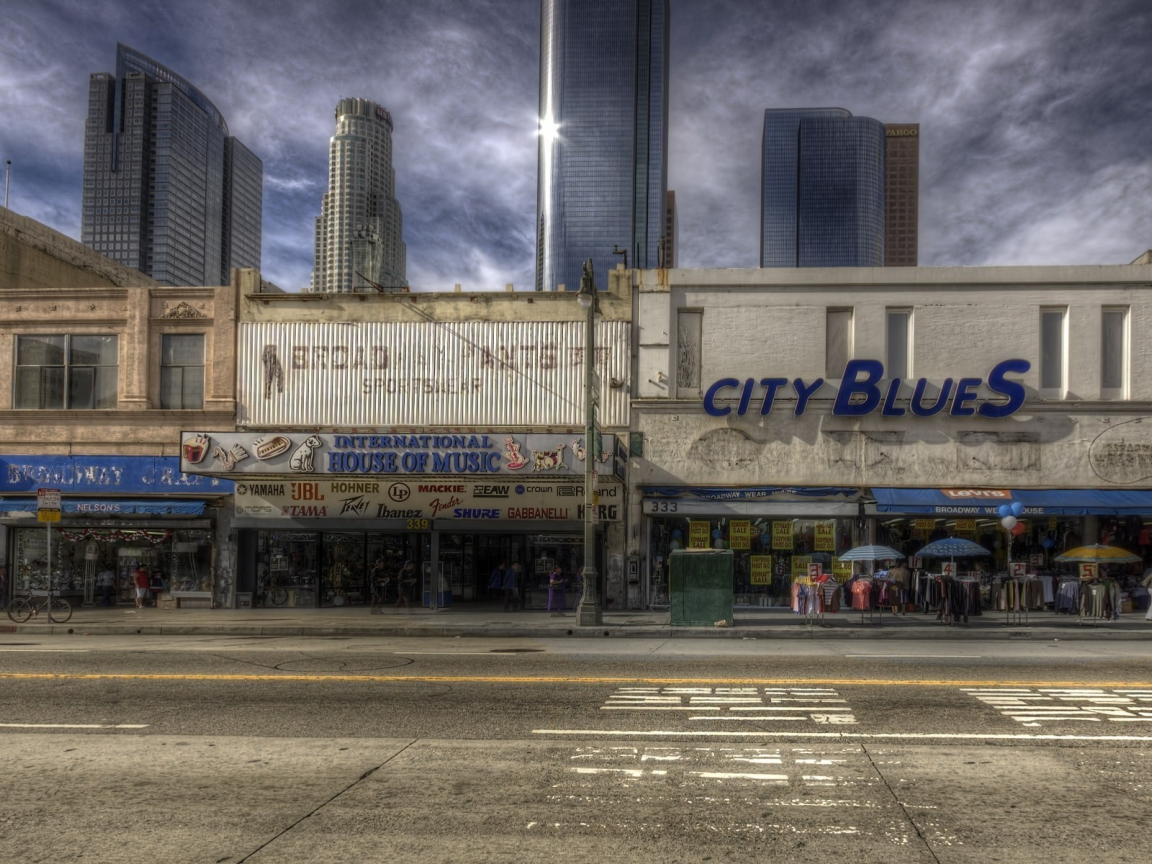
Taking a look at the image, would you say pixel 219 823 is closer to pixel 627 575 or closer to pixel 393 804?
pixel 393 804

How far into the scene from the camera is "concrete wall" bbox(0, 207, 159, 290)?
30375 millimetres

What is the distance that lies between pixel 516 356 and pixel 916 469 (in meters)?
11.7

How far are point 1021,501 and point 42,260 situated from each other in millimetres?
31407

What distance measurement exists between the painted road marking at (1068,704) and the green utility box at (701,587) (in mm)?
9563

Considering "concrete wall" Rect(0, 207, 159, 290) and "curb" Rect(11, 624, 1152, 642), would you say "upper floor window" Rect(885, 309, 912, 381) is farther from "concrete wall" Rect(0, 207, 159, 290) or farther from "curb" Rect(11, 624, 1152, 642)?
"concrete wall" Rect(0, 207, 159, 290)

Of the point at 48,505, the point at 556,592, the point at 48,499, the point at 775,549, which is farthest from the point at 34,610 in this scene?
the point at 775,549

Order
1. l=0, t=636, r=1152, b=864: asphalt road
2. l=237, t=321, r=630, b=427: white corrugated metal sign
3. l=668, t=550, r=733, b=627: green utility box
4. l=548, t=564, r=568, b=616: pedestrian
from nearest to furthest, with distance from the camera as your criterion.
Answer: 1. l=0, t=636, r=1152, b=864: asphalt road
2. l=668, t=550, r=733, b=627: green utility box
3. l=548, t=564, r=568, b=616: pedestrian
4. l=237, t=321, r=630, b=427: white corrugated metal sign

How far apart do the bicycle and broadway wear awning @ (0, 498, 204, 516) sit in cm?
255

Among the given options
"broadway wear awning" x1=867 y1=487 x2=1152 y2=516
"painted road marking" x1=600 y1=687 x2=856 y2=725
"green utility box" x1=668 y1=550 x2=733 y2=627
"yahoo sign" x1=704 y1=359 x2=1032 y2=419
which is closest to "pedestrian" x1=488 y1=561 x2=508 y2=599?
"green utility box" x1=668 y1=550 x2=733 y2=627

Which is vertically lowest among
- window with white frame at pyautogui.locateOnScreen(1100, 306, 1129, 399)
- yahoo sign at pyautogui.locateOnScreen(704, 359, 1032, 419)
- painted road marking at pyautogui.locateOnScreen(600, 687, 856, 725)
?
painted road marking at pyautogui.locateOnScreen(600, 687, 856, 725)

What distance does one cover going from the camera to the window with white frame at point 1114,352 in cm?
2661

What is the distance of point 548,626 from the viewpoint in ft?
73.4

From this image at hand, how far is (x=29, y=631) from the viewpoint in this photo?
22719 mm

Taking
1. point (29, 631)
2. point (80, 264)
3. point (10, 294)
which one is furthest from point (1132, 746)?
point (80, 264)
